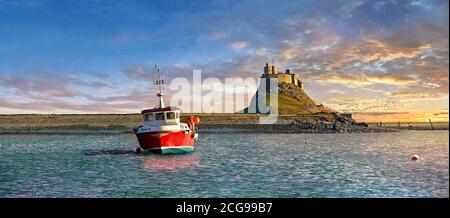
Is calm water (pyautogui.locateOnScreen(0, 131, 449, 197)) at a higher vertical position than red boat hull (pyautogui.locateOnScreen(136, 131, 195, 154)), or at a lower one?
lower

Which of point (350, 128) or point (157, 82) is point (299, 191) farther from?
point (350, 128)

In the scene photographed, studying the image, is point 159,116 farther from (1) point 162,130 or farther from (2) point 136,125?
(2) point 136,125

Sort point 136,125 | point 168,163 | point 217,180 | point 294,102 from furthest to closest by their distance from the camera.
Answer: point 294,102
point 136,125
point 168,163
point 217,180

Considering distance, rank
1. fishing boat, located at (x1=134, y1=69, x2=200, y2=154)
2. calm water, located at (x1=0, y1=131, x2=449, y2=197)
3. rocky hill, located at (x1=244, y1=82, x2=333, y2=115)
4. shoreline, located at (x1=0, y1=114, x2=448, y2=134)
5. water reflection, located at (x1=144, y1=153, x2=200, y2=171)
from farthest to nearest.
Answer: rocky hill, located at (x1=244, y1=82, x2=333, y2=115)
shoreline, located at (x1=0, y1=114, x2=448, y2=134)
fishing boat, located at (x1=134, y1=69, x2=200, y2=154)
water reflection, located at (x1=144, y1=153, x2=200, y2=171)
calm water, located at (x1=0, y1=131, x2=449, y2=197)

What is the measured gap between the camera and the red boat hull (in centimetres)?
3850

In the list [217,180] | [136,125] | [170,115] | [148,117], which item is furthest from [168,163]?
[136,125]

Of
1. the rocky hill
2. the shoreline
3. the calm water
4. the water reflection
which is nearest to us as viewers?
the calm water

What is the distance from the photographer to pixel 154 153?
40.2m

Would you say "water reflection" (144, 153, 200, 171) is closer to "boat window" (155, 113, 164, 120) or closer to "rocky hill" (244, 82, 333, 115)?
"boat window" (155, 113, 164, 120)

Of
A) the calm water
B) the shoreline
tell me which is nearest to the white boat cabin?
the calm water

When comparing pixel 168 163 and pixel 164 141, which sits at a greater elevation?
pixel 164 141

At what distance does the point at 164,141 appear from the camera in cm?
3847

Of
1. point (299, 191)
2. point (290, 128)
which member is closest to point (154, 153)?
point (299, 191)
